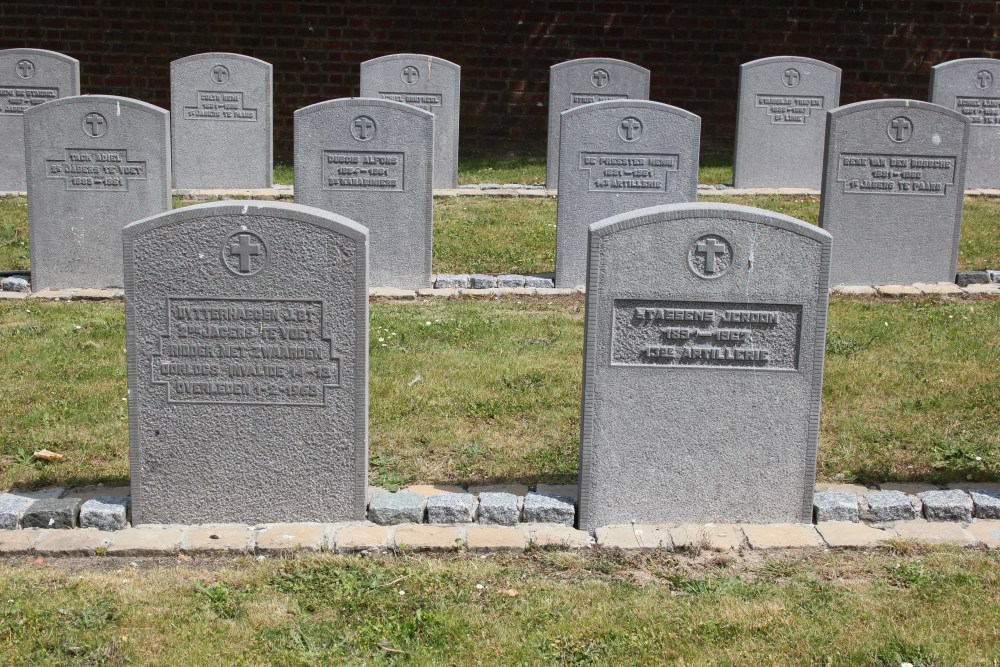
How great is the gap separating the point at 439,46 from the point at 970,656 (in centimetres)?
1442

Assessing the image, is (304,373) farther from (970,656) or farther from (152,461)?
(970,656)

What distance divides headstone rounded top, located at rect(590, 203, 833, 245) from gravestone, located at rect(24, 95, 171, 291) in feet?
16.2

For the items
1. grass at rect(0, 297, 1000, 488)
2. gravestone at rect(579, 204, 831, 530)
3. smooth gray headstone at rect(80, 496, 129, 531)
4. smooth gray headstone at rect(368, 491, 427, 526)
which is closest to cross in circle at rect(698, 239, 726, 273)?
gravestone at rect(579, 204, 831, 530)

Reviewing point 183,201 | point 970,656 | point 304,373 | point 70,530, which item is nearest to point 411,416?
point 304,373

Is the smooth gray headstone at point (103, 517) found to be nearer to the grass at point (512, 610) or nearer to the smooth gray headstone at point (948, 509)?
the grass at point (512, 610)

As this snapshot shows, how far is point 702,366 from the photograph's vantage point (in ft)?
15.3

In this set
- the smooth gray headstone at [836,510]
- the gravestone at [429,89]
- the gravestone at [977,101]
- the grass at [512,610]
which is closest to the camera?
the grass at [512,610]

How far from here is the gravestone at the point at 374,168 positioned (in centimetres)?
850

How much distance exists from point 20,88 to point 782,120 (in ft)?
27.1

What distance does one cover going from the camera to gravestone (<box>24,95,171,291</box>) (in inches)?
329

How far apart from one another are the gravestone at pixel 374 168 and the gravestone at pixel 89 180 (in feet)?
3.53

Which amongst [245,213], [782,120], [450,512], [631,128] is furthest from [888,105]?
[245,213]

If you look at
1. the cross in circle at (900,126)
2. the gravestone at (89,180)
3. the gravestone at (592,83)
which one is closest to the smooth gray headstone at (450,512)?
the gravestone at (89,180)

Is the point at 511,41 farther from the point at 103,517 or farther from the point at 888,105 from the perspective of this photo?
the point at 103,517
